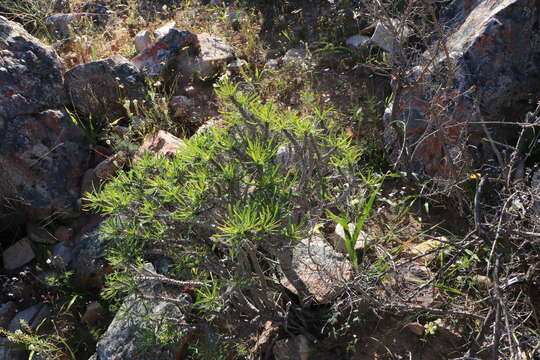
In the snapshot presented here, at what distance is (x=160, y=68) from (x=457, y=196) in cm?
342

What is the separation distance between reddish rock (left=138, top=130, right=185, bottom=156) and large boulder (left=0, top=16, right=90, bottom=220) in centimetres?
63

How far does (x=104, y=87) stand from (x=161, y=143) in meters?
1.06

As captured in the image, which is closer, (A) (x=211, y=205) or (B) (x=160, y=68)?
(A) (x=211, y=205)

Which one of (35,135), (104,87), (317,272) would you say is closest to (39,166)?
(35,135)

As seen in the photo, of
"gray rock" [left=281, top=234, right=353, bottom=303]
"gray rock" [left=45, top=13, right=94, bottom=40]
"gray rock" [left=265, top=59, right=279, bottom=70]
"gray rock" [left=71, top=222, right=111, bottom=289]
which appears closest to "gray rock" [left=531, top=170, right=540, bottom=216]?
"gray rock" [left=281, top=234, right=353, bottom=303]

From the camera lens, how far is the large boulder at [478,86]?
141 inches

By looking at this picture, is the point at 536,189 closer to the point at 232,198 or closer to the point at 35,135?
the point at 232,198

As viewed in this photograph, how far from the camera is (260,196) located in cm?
235

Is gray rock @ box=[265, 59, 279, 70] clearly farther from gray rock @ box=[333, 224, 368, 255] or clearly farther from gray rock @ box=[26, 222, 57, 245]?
gray rock @ box=[26, 222, 57, 245]

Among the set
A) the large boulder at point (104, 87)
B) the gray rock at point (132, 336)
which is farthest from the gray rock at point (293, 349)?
the large boulder at point (104, 87)

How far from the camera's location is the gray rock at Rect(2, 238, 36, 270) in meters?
4.15

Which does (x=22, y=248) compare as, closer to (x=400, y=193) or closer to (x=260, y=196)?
(x=260, y=196)

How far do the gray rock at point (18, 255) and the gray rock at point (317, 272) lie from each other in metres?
2.42

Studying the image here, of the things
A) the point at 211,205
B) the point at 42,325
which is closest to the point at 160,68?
the point at 42,325
